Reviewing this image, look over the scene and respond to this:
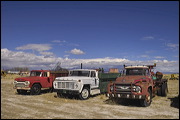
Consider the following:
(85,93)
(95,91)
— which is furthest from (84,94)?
(95,91)

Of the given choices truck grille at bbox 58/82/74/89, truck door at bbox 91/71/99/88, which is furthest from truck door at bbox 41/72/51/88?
truck door at bbox 91/71/99/88

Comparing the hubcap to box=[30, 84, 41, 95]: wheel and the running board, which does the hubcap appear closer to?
the running board

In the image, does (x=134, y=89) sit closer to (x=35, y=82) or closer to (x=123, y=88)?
(x=123, y=88)

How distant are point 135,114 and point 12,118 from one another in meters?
5.28

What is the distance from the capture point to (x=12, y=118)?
766cm

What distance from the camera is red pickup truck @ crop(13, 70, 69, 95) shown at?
14859 mm

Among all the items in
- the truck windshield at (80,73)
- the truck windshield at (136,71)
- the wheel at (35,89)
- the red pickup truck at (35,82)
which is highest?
the truck windshield at (136,71)

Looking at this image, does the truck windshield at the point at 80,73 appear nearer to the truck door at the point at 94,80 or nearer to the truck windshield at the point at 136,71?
the truck door at the point at 94,80

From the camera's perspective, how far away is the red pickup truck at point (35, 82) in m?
14.9

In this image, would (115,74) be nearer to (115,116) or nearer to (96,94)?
(96,94)

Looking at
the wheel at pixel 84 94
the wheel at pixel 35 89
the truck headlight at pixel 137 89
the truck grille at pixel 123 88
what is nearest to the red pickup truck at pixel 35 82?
the wheel at pixel 35 89

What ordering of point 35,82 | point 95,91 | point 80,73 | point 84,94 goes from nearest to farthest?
point 84,94 < point 95,91 < point 80,73 < point 35,82

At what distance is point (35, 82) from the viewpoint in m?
15.2

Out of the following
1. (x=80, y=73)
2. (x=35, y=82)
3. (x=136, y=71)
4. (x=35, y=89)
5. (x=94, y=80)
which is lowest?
(x=35, y=89)
